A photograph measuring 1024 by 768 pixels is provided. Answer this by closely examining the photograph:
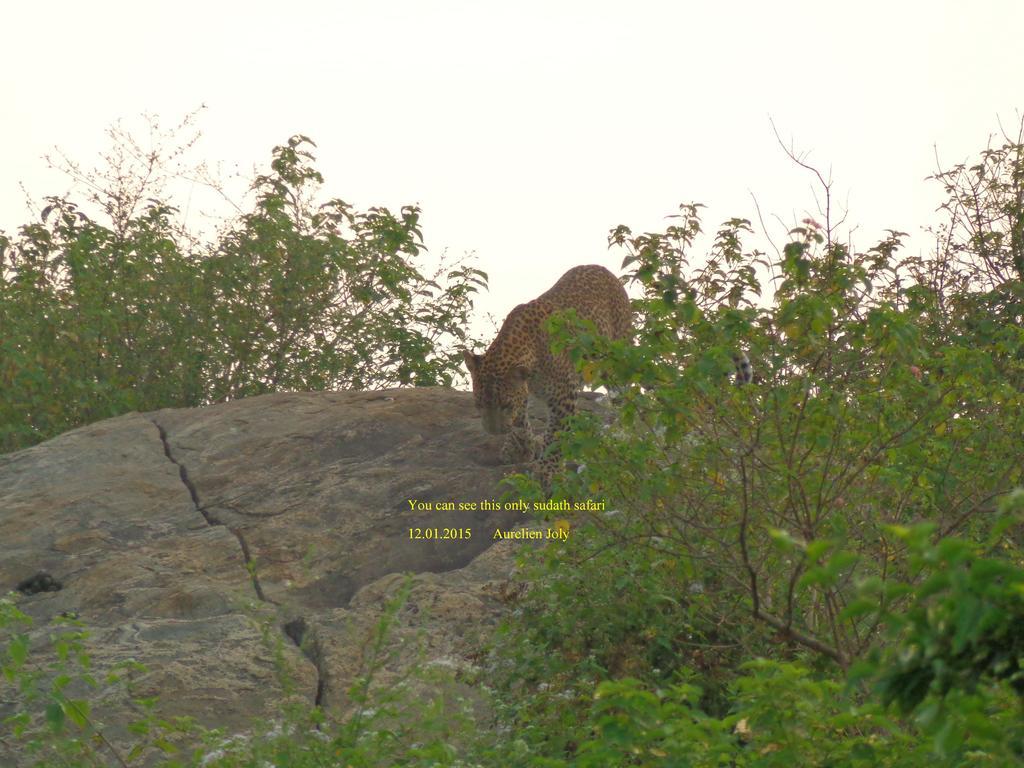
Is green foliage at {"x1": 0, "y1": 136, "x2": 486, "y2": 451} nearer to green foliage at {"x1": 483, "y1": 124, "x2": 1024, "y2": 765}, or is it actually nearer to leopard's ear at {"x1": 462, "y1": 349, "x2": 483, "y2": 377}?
leopard's ear at {"x1": 462, "y1": 349, "x2": 483, "y2": 377}

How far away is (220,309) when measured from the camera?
35.6 feet

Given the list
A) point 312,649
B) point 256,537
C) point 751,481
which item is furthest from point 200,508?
point 751,481

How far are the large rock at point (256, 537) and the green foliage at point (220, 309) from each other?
4.24 feet

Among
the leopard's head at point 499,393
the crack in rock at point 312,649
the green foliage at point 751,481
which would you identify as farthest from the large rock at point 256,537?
the green foliage at point 751,481

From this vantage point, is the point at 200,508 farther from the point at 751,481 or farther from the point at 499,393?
the point at 751,481

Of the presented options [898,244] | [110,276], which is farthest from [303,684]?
[110,276]

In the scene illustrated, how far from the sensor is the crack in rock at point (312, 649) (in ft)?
20.2

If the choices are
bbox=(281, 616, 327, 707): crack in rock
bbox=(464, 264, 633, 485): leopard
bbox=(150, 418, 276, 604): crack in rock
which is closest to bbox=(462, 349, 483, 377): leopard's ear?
bbox=(464, 264, 633, 485): leopard

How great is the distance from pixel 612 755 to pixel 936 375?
3114 mm

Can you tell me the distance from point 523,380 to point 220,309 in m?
3.10

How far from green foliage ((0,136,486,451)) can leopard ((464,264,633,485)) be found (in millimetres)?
1640

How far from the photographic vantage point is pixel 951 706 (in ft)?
8.52

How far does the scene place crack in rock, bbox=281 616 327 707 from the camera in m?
6.16

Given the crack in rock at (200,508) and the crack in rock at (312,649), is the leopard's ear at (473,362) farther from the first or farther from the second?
the crack in rock at (312,649)
